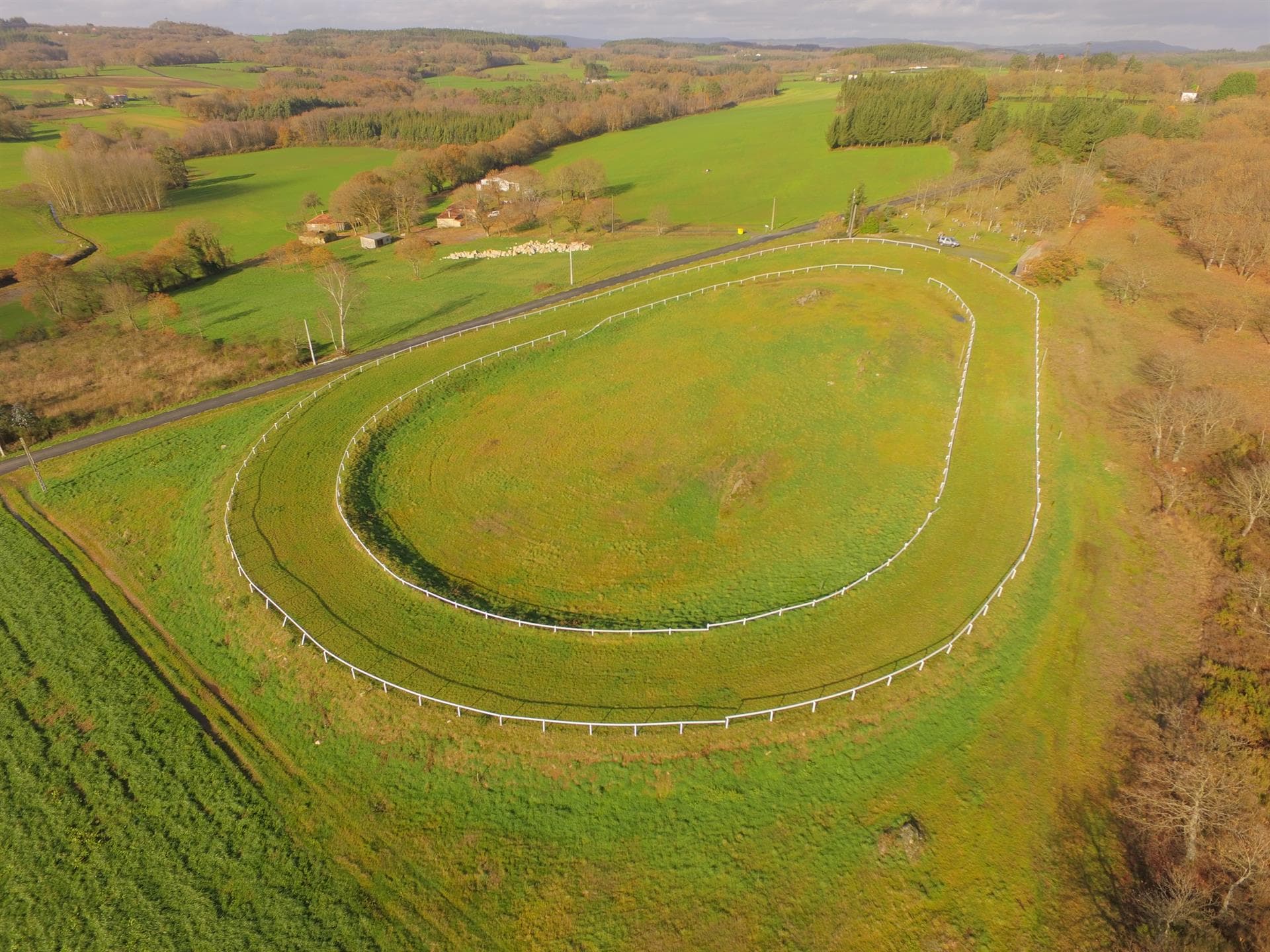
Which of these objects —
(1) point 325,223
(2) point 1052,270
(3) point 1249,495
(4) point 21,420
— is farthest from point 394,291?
(3) point 1249,495

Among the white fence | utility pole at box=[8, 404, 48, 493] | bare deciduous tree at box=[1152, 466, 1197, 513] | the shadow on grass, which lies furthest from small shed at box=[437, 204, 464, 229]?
bare deciduous tree at box=[1152, 466, 1197, 513]

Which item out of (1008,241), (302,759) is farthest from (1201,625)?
(1008,241)

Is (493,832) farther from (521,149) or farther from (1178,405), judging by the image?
(521,149)

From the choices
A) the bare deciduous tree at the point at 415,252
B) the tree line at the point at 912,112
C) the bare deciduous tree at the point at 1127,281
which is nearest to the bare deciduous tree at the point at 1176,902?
the bare deciduous tree at the point at 1127,281

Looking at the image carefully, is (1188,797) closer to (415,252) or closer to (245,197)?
(415,252)

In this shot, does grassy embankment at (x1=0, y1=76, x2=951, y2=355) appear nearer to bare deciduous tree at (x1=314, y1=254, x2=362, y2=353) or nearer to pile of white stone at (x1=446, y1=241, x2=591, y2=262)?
bare deciduous tree at (x1=314, y1=254, x2=362, y2=353)
